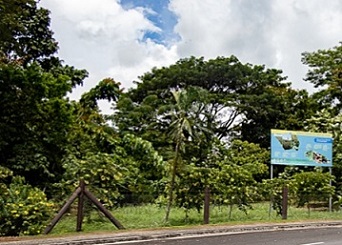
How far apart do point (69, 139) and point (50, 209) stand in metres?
7.83

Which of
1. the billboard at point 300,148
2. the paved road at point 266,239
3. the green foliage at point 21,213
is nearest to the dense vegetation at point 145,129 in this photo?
the green foliage at point 21,213

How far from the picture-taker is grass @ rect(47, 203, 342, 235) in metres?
13.8

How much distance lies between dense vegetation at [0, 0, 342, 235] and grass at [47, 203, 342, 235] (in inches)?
17.5

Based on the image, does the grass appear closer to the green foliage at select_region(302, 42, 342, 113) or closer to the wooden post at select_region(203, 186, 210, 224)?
the wooden post at select_region(203, 186, 210, 224)

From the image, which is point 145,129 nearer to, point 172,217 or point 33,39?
point 33,39

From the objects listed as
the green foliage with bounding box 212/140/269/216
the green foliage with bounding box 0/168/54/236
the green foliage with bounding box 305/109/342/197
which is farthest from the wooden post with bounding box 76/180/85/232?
the green foliage with bounding box 305/109/342/197

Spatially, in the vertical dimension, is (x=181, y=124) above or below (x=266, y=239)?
above

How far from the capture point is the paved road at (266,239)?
11.6 meters

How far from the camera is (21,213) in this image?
12469mm

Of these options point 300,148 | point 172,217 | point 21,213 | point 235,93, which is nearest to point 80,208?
point 21,213

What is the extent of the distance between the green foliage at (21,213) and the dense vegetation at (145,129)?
27mm

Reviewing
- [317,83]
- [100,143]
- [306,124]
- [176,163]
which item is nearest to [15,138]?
[100,143]

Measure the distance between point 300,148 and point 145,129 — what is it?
11362 millimetres

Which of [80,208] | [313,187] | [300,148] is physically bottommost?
[80,208]
